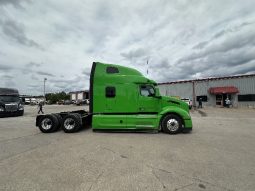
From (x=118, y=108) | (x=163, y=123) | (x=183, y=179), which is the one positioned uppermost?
(x=118, y=108)

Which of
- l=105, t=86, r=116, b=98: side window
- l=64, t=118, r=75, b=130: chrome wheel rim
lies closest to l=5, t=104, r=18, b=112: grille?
l=64, t=118, r=75, b=130: chrome wheel rim

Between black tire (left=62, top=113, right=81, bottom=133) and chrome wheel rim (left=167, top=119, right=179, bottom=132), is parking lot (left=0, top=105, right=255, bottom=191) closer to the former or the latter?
chrome wheel rim (left=167, top=119, right=179, bottom=132)

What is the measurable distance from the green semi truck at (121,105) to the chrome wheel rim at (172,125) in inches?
6.0

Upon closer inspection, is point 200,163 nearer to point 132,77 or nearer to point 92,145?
point 92,145

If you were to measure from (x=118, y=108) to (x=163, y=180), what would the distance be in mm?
5274

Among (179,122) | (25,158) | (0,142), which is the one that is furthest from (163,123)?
(0,142)

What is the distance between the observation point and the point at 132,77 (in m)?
8.52

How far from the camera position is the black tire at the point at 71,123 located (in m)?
8.43

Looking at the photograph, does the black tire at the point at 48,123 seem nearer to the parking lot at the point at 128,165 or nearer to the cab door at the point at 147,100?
the parking lot at the point at 128,165

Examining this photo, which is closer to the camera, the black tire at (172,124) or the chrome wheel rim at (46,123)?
the black tire at (172,124)

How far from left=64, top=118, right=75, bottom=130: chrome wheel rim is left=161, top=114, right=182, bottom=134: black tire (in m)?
4.50

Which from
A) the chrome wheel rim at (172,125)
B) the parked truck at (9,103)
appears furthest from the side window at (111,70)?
the parked truck at (9,103)

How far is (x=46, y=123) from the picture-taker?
343 inches

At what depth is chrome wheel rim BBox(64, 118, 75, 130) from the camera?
8.54 meters
